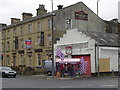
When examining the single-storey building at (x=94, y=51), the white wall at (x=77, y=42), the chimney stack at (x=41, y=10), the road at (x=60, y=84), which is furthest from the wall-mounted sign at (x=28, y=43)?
the road at (x=60, y=84)

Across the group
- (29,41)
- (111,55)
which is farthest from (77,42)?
(29,41)

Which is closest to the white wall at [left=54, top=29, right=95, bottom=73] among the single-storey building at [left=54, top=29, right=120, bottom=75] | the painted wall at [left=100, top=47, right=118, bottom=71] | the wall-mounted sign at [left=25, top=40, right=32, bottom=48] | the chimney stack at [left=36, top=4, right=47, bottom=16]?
the single-storey building at [left=54, top=29, right=120, bottom=75]

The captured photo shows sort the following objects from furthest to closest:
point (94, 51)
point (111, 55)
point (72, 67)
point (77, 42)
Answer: point (77, 42) < point (111, 55) < point (94, 51) < point (72, 67)

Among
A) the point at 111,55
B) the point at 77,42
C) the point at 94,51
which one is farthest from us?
the point at 77,42

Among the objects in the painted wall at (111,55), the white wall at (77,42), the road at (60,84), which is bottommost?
the road at (60,84)

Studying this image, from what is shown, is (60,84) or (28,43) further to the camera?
(28,43)

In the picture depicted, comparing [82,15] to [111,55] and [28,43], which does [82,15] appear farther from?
[111,55]

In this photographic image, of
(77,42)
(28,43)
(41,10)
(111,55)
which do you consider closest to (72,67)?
(77,42)

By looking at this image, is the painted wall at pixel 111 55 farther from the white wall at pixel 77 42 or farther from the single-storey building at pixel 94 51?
the white wall at pixel 77 42

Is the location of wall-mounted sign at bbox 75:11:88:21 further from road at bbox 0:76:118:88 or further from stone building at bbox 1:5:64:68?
road at bbox 0:76:118:88

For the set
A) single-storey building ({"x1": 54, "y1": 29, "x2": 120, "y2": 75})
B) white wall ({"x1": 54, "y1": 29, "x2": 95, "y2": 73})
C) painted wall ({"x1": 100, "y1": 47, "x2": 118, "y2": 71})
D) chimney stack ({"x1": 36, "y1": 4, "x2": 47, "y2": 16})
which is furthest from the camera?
chimney stack ({"x1": 36, "y1": 4, "x2": 47, "y2": 16})

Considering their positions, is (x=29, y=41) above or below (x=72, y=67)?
above

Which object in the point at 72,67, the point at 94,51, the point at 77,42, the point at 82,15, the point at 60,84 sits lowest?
the point at 60,84

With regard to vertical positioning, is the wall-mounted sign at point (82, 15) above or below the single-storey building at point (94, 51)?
above
